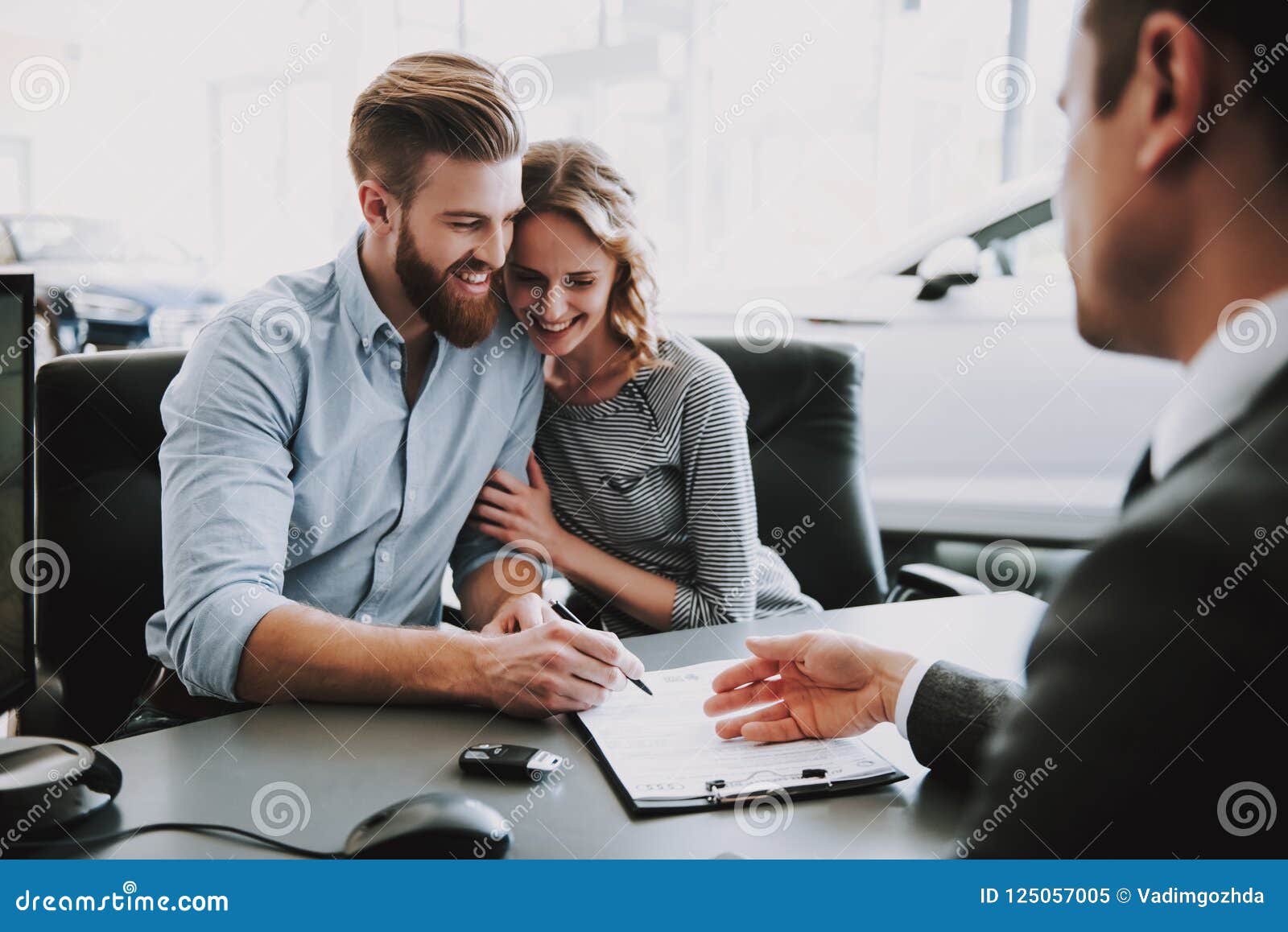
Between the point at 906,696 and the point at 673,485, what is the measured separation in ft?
2.63

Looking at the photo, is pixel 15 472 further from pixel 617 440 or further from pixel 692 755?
pixel 617 440

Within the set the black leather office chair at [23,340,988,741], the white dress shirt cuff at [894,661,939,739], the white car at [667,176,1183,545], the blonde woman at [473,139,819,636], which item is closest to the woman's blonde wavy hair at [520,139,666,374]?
the blonde woman at [473,139,819,636]

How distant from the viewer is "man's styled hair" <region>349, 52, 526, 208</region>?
1.52m

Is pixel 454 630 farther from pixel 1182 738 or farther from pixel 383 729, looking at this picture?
pixel 1182 738

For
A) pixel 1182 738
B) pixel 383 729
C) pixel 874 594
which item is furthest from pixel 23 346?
pixel 874 594

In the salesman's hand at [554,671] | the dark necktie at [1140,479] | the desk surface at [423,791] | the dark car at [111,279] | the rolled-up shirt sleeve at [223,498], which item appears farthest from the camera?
the dark car at [111,279]

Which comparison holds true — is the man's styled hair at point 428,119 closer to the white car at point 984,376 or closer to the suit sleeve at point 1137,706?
the suit sleeve at point 1137,706

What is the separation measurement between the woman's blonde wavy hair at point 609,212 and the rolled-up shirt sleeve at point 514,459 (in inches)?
6.7

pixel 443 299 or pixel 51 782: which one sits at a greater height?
pixel 443 299

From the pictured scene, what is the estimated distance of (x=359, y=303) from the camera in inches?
60.5

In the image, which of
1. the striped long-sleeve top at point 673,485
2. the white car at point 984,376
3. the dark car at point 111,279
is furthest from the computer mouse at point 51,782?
the dark car at point 111,279

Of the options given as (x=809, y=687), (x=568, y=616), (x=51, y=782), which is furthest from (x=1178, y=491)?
(x=568, y=616)

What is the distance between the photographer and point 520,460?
172cm

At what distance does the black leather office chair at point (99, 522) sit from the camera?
55.1 inches
